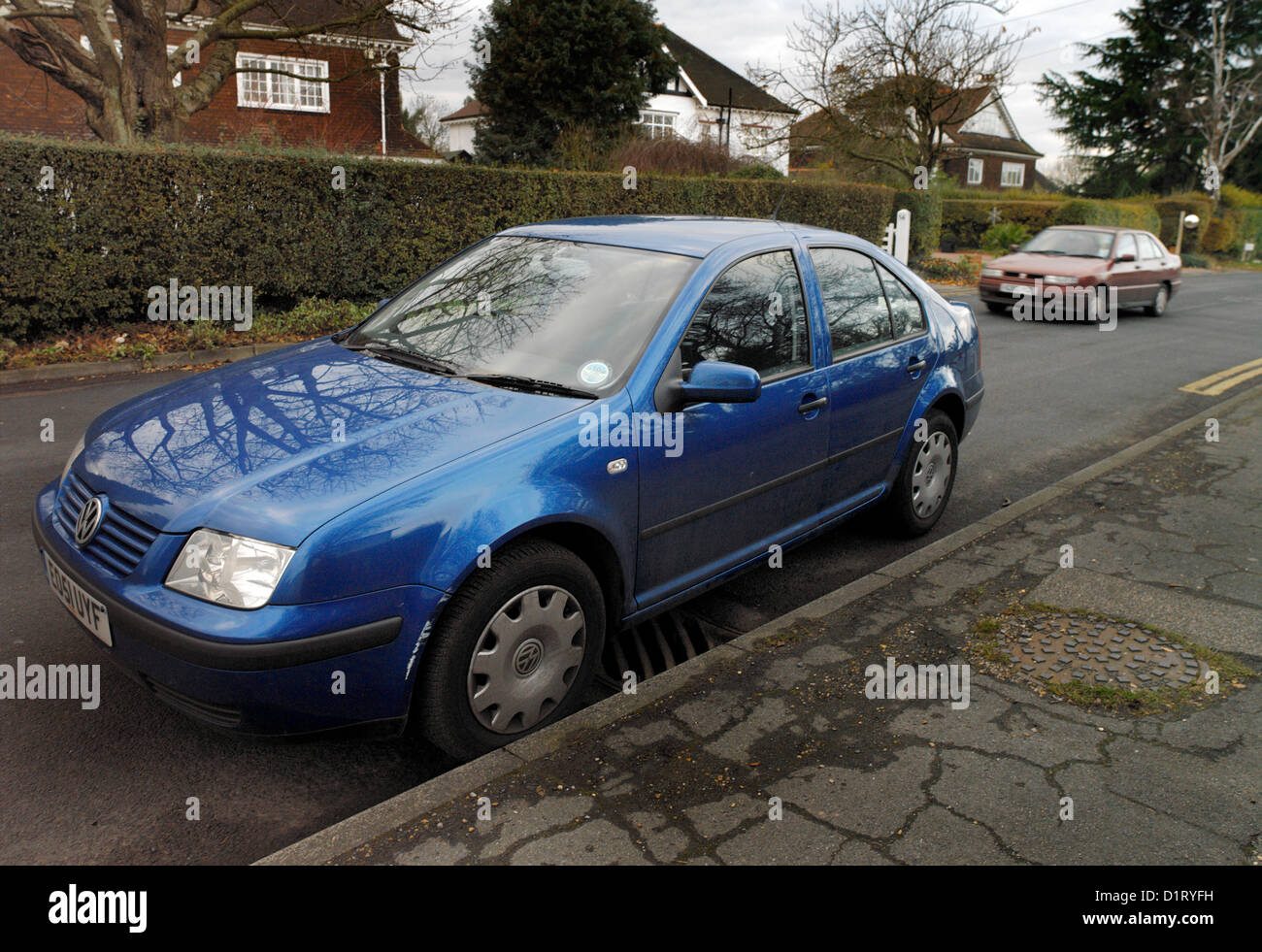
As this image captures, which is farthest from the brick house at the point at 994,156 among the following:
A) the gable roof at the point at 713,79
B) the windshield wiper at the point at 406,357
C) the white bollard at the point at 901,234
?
the windshield wiper at the point at 406,357

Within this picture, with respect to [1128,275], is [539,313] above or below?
below

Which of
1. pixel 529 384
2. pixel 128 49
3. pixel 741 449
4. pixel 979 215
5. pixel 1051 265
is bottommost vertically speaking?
pixel 741 449

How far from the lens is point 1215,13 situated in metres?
40.8

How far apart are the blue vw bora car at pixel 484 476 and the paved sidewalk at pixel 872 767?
32 cm

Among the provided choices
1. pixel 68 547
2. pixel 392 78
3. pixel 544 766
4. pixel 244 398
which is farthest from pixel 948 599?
pixel 392 78

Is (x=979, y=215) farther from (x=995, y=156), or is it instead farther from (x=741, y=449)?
(x=741, y=449)

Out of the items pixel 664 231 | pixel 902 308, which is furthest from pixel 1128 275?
pixel 664 231

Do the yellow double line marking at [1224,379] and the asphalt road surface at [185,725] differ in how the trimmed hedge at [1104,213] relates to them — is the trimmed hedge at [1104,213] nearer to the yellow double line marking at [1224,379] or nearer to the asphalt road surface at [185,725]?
the yellow double line marking at [1224,379]

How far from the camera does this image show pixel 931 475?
17.6 ft

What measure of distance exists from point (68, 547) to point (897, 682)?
2920 mm

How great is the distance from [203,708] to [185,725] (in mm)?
750

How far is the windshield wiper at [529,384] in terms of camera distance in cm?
341

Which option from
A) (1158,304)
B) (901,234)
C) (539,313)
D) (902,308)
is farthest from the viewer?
(901,234)
